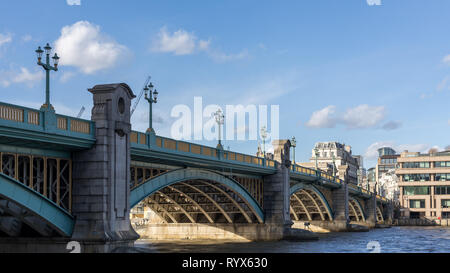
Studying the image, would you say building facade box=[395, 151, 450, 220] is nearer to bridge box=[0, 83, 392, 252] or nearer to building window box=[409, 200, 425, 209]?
building window box=[409, 200, 425, 209]

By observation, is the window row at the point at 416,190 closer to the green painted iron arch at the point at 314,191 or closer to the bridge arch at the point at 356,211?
the bridge arch at the point at 356,211

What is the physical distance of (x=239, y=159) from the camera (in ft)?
188

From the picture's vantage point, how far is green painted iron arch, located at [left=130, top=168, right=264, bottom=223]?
132 feet

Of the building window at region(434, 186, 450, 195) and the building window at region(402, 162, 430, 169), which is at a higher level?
the building window at region(402, 162, 430, 169)

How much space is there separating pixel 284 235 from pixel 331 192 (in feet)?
117

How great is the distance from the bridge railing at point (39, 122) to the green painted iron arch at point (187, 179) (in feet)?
23.3

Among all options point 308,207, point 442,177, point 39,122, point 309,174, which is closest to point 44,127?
point 39,122

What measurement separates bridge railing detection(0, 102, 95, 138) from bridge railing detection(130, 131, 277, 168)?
5.28 m

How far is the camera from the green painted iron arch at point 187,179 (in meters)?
40.4

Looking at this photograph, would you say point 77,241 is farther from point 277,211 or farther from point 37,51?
point 277,211

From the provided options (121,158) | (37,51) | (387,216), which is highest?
(37,51)

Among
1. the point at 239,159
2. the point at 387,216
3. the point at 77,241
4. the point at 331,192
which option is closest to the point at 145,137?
the point at 77,241

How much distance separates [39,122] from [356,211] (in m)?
102

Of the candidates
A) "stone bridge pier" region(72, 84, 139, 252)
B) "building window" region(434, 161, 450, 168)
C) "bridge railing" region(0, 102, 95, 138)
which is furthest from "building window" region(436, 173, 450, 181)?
"bridge railing" region(0, 102, 95, 138)
